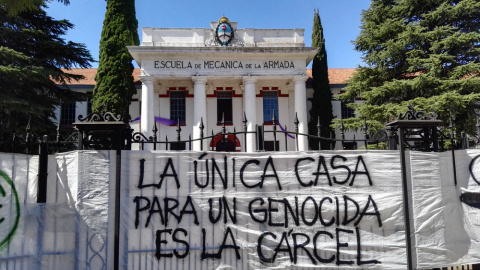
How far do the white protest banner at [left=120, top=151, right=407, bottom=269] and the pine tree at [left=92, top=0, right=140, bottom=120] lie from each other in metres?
16.1

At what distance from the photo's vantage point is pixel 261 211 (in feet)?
15.5

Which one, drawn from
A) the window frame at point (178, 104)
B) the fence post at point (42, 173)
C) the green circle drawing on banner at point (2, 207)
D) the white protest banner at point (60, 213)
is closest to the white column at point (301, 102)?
the window frame at point (178, 104)

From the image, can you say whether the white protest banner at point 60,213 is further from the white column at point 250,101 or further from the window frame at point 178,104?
the window frame at point 178,104

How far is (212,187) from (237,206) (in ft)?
1.42

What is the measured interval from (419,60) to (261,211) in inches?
594

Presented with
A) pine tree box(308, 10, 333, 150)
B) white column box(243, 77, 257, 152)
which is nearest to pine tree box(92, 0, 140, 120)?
white column box(243, 77, 257, 152)

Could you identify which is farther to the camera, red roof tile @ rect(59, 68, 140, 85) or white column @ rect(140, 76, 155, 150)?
red roof tile @ rect(59, 68, 140, 85)

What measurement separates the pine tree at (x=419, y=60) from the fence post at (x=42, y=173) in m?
14.9

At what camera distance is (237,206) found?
471 centimetres

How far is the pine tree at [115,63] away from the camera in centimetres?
2006

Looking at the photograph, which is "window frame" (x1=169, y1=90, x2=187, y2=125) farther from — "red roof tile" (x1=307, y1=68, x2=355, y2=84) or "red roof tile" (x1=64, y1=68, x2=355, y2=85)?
"red roof tile" (x1=307, y1=68, x2=355, y2=84)

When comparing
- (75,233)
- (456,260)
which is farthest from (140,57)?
(456,260)

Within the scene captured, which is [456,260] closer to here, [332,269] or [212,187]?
[332,269]

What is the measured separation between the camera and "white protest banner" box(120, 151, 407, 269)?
4594 mm
